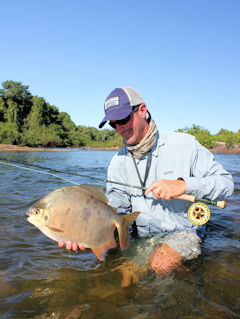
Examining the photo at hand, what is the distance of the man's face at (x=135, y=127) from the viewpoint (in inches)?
121

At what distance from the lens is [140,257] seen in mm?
3281

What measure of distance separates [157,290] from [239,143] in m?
75.0

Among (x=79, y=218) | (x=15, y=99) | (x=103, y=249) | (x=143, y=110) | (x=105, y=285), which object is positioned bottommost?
(x=105, y=285)

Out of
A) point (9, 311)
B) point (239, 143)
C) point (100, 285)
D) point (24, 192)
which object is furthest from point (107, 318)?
point (239, 143)

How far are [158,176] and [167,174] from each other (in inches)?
5.2

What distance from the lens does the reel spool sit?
2.99 meters

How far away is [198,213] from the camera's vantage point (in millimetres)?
3033

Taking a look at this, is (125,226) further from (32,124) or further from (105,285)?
(32,124)

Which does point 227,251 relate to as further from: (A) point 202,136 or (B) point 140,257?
(A) point 202,136

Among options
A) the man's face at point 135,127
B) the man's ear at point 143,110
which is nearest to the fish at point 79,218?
the man's face at point 135,127

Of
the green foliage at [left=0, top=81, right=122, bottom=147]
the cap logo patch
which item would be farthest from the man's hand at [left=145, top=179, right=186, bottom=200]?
the green foliage at [left=0, top=81, right=122, bottom=147]

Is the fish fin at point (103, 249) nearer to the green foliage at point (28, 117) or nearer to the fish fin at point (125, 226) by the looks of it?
the fish fin at point (125, 226)

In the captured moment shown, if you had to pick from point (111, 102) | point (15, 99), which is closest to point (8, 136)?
point (15, 99)

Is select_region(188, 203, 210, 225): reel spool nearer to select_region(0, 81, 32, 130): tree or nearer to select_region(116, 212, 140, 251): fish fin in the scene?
select_region(116, 212, 140, 251): fish fin
